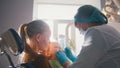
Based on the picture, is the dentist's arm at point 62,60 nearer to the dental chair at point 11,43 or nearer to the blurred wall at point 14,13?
the dental chair at point 11,43

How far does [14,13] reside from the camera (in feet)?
10.2

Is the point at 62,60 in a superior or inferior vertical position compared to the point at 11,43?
inferior

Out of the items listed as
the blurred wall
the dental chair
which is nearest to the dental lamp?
the dental chair

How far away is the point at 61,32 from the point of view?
347 centimetres

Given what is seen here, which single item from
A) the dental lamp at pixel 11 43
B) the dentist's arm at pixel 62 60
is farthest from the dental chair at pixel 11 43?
the dentist's arm at pixel 62 60

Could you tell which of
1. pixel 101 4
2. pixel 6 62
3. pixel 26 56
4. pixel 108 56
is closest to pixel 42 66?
pixel 26 56

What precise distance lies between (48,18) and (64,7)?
326mm

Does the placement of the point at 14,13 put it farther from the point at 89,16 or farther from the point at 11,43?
the point at 11,43

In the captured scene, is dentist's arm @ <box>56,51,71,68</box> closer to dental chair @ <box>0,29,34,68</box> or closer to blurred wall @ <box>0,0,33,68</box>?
dental chair @ <box>0,29,34,68</box>

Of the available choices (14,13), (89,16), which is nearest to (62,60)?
(89,16)

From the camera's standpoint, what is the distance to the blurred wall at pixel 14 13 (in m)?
3.07

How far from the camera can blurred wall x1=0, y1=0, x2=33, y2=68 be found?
3.07 metres

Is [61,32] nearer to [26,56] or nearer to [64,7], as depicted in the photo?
Result: [64,7]

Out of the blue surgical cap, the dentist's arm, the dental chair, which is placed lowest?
the dentist's arm
